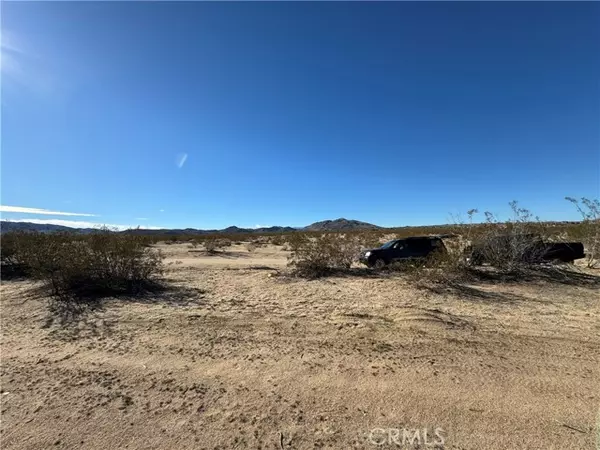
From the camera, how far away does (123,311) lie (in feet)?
26.8

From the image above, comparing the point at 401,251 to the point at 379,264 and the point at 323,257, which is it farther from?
the point at 323,257

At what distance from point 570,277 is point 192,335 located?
11.3m

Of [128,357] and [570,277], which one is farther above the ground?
[570,277]

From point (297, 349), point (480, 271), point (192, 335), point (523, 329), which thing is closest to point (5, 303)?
point (192, 335)

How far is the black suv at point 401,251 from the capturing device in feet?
46.6

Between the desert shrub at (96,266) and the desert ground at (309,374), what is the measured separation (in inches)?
65.8

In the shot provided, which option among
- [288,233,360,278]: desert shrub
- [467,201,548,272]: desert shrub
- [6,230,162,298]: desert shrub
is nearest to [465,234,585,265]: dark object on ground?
[467,201,548,272]: desert shrub

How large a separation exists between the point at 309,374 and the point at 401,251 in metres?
10.7

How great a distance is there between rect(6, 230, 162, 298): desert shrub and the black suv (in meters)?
8.08

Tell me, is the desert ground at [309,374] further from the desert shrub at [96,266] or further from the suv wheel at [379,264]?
the suv wheel at [379,264]

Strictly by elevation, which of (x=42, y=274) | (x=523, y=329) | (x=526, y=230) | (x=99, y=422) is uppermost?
(x=526, y=230)

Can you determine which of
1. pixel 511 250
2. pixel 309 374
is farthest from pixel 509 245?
pixel 309 374

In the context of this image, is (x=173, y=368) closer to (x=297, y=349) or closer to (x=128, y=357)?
(x=128, y=357)

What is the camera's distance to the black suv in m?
14.2
